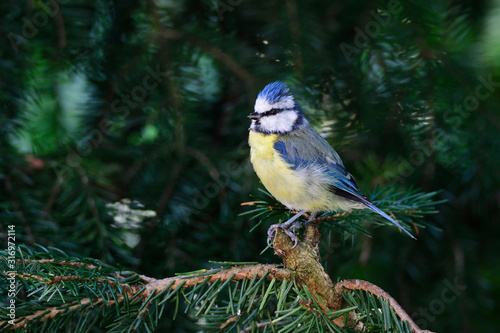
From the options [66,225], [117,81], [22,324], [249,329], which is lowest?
[66,225]

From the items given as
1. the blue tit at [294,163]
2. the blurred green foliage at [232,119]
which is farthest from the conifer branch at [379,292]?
the blurred green foliage at [232,119]

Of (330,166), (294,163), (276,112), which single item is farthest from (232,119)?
(330,166)

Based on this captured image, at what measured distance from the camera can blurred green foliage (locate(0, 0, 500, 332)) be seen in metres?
1.82

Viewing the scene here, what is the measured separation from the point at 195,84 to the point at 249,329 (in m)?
1.11

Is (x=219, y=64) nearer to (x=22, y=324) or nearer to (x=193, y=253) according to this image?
(x=193, y=253)

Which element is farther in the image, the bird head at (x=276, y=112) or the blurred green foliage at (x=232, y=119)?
the bird head at (x=276, y=112)

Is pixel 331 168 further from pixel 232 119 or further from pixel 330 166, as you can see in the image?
pixel 232 119

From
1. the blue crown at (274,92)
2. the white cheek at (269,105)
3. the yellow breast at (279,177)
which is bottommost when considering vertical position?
the yellow breast at (279,177)

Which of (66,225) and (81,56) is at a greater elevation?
(81,56)

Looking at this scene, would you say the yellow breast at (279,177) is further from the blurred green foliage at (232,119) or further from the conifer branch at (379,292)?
the conifer branch at (379,292)

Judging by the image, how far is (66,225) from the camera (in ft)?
6.08

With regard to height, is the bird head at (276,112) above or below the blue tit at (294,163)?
above

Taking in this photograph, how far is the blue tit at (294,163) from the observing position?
6.13 ft

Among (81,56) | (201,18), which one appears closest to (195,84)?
(201,18)
